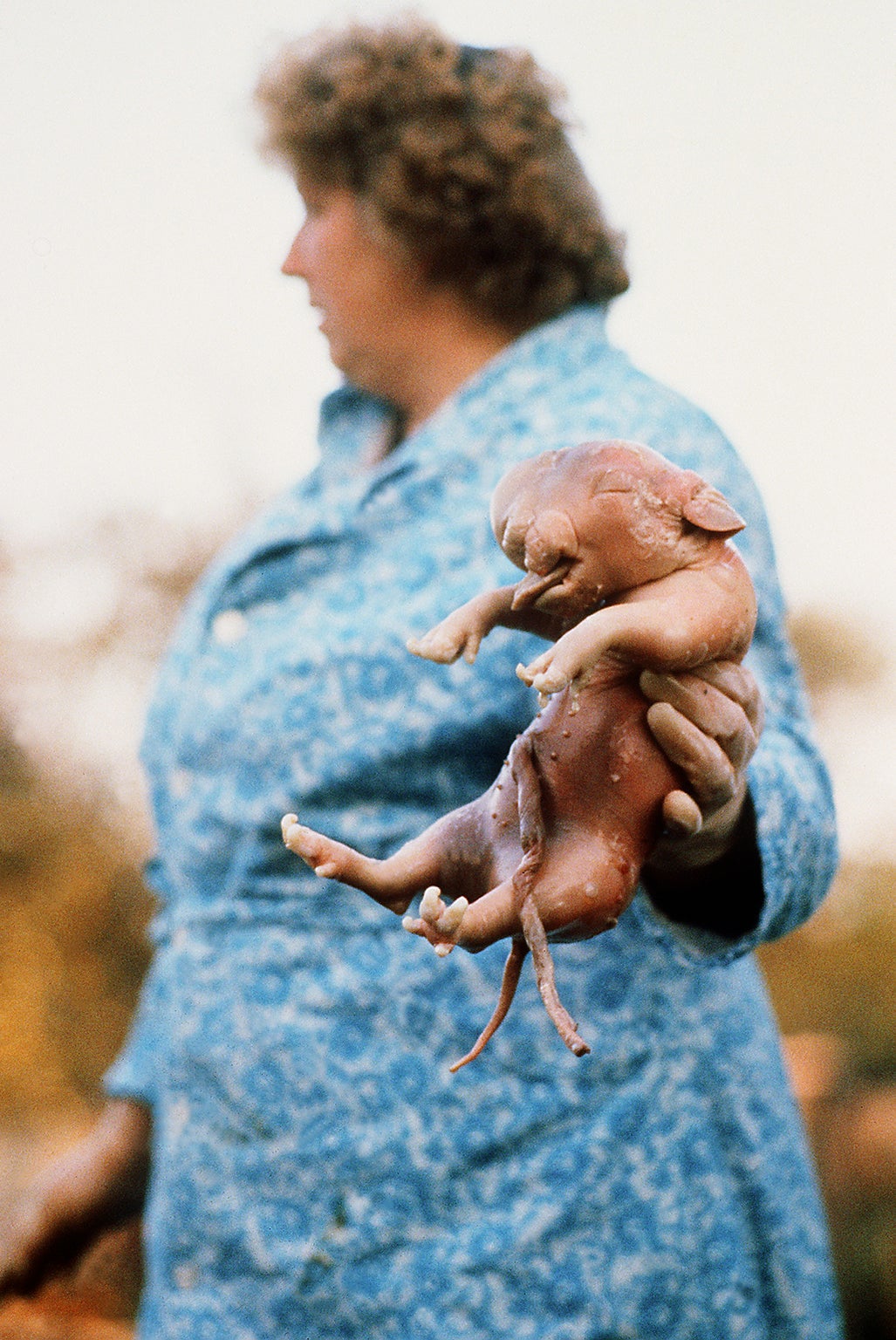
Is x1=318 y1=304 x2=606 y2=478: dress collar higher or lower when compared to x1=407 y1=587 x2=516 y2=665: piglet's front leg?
higher

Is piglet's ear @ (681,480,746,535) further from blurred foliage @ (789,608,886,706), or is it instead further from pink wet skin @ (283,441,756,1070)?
blurred foliage @ (789,608,886,706)

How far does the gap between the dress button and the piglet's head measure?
0.77 meters

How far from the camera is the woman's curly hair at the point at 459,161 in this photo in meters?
1.17

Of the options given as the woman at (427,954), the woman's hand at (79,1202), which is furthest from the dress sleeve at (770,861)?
the woman's hand at (79,1202)

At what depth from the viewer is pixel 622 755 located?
1.44 feet

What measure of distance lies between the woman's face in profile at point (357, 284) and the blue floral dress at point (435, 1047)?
0.45 feet

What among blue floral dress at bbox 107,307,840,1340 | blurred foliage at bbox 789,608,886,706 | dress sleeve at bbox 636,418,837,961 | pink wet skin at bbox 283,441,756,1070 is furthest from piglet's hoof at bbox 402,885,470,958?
blurred foliage at bbox 789,608,886,706

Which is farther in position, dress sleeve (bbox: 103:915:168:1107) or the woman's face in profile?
dress sleeve (bbox: 103:915:168:1107)

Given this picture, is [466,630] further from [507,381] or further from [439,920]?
[507,381]

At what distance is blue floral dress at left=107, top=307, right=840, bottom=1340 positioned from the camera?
90cm

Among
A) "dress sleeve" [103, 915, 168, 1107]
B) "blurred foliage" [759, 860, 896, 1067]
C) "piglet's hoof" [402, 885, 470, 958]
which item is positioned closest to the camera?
"piglet's hoof" [402, 885, 470, 958]

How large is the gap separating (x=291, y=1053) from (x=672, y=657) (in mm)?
694

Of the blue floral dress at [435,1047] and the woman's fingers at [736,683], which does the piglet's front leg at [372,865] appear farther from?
the blue floral dress at [435,1047]

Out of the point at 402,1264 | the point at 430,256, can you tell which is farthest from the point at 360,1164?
the point at 430,256
